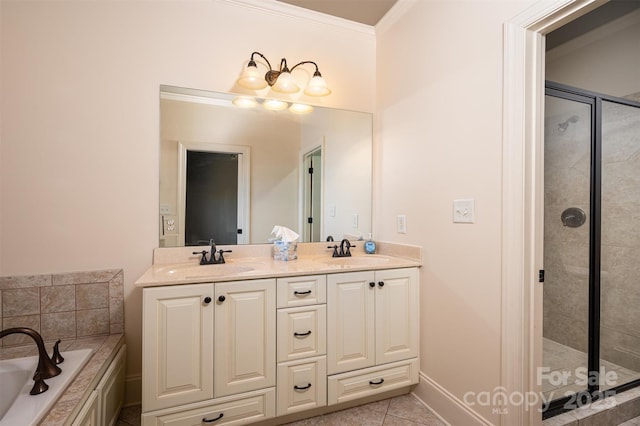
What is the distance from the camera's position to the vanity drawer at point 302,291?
155cm

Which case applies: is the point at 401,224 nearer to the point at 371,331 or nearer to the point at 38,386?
the point at 371,331

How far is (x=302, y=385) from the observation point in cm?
158

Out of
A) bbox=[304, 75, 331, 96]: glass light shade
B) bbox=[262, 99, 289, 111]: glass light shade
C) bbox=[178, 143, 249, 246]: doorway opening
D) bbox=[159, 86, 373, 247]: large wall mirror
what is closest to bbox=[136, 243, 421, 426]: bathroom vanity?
bbox=[178, 143, 249, 246]: doorway opening

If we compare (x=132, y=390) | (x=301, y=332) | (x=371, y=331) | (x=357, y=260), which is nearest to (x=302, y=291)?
(x=301, y=332)

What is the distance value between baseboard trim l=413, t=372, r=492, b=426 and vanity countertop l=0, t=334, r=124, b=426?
176cm

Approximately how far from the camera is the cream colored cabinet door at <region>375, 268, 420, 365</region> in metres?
1.76

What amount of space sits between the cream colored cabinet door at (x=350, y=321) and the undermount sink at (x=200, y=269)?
0.52m

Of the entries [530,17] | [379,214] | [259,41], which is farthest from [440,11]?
[379,214]

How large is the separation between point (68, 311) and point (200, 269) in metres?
0.78

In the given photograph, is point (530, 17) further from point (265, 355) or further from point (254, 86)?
point (265, 355)

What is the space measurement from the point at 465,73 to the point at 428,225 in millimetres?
885

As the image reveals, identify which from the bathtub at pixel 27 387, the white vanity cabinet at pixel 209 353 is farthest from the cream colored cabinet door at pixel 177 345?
the bathtub at pixel 27 387

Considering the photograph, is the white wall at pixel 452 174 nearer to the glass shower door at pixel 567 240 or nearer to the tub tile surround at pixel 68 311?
the glass shower door at pixel 567 240

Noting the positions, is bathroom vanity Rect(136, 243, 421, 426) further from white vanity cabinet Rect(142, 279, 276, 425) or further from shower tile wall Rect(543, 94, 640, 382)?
shower tile wall Rect(543, 94, 640, 382)
